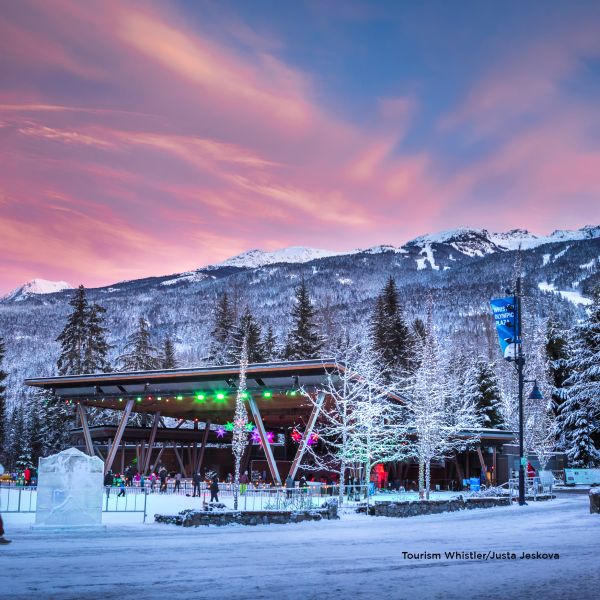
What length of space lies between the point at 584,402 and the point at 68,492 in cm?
4901

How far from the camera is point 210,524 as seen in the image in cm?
2064

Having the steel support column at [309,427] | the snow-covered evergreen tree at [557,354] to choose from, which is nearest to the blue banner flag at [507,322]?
the steel support column at [309,427]

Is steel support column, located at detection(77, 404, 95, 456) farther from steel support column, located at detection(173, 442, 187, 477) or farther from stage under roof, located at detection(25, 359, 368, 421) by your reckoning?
steel support column, located at detection(173, 442, 187, 477)

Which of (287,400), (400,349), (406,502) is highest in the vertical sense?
(400,349)

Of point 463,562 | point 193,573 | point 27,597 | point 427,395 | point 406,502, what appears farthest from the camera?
point 427,395

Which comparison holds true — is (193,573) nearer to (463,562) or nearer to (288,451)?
(463,562)

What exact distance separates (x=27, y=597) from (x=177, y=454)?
49.0 metres

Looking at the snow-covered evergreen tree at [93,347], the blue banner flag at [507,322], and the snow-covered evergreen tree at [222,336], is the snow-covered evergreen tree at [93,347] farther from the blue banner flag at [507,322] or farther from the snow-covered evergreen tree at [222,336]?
the blue banner flag at [507,322]

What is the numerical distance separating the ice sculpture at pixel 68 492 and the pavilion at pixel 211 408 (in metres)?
16.5

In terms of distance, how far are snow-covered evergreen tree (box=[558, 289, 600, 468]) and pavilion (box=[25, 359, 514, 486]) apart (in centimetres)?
710

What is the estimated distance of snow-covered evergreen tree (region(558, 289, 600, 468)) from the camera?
55525mm

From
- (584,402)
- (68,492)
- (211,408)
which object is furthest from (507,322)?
(584,402)

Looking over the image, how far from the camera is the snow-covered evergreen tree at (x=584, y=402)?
182ft

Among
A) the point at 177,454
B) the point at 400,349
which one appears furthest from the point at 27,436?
the point at 400,349
